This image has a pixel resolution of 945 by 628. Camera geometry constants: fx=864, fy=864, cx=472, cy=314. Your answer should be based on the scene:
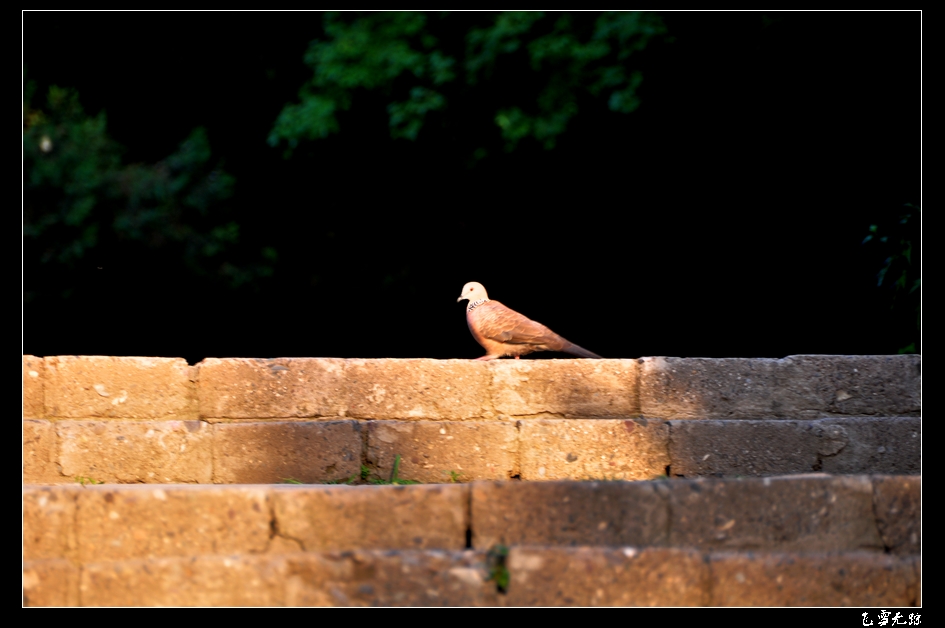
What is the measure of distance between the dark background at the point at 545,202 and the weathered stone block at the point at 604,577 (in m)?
5.10

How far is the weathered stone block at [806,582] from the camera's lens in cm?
399

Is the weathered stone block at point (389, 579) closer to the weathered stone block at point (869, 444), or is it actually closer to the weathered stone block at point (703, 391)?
the weathered stone block at point (703, 391)

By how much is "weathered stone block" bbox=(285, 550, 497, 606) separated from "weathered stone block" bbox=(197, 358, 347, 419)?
1650mm

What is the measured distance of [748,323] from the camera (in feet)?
36.8

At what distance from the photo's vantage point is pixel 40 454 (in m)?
5.39

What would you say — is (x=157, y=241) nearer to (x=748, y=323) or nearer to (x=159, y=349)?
(x=159, y=349)

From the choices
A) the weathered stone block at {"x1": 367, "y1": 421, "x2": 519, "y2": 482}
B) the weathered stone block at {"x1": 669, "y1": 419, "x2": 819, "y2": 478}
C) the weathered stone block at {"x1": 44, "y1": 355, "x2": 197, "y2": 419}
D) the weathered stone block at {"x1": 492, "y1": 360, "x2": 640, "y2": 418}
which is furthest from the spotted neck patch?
the weathered stone block at {"x1": 44, "y1": 355, "x2": 197, "y2": 419}

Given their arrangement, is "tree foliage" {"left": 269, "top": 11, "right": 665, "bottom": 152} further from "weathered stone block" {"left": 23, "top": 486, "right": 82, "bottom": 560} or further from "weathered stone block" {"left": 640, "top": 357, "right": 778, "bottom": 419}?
"weathered stone block" {"left": 23, "top": 486, "right": 82, "bottom": 560}

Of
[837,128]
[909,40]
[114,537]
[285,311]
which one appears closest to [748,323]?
[837,128]

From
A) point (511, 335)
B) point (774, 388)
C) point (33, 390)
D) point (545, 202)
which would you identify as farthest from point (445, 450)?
point (545, 202)

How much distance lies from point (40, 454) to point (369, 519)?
259 cm

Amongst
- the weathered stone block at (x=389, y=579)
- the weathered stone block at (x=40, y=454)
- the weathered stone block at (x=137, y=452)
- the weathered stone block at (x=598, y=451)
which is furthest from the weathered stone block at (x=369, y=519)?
the weathered stone block at (x=40, y=454)

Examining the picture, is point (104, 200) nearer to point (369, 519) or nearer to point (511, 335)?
point (511, 335)

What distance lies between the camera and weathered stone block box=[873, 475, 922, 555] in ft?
13.5
